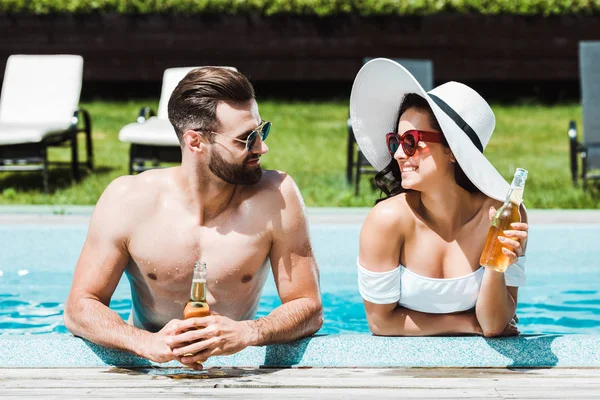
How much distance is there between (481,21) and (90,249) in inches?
458

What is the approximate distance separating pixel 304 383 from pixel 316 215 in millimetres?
3897

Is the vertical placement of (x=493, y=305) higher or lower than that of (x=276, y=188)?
lower

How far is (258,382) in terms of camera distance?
9.23ft

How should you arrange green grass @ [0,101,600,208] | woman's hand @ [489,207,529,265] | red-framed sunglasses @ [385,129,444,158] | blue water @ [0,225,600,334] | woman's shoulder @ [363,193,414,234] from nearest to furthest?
1. woman's hand @ [489,207,529,265]
2. red-framed sunglasses @ [385,129,444,158]
3. woman's shoulder @ [363,193,414,234]
4. blue water @ [0,225,600,334]
5. green grass @ [0,101,600,208]

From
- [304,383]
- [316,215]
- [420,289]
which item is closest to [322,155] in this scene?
[316,215]

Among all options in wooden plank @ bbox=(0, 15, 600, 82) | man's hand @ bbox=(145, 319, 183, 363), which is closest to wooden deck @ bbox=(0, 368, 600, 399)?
man's hand @ bbox=(145, 319, 183, 363)

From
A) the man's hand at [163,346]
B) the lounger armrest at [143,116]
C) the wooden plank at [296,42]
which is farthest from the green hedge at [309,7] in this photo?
the man's hand at [163,346]

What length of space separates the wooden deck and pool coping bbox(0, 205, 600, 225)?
3.46 m

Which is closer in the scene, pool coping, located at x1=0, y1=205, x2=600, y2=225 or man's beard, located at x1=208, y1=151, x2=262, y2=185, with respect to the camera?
man's beard, located at x1=208, y1=151, x2=262, y2=185

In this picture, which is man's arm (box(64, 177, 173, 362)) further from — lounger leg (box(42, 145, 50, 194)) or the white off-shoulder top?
lounger leg (box(42, 145, 50, 194))

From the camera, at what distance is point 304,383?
281 centimetres

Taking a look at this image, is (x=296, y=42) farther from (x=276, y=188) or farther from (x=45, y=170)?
(x=276, y=188)

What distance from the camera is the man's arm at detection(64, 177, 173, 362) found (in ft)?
10.3

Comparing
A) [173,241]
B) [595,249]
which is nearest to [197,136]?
[173,241]
